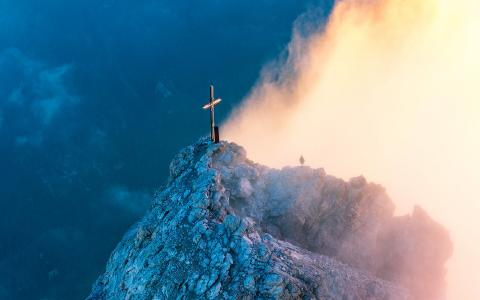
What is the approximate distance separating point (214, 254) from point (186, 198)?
7106mm

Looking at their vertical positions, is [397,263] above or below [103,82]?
below

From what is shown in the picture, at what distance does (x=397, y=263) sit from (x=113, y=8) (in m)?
92.9

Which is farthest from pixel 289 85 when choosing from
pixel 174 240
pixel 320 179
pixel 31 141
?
pixel 174 240

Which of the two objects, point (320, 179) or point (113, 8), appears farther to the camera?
point (113, 8)

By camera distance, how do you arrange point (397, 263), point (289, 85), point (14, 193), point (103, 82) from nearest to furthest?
1. point (397, 263)
2. point (14, 193)
3. point (103, 82)
4. point (289, 85)

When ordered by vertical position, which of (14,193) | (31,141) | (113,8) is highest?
(113,8)

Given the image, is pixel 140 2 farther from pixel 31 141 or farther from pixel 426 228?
pixel 426 228

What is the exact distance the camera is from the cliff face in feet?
119

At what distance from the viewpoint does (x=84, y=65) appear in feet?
369

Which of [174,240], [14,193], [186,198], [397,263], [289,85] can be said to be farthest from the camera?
[289,85]

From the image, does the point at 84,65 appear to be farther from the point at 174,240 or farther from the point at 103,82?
the point at 174,240

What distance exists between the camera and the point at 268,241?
127 feet

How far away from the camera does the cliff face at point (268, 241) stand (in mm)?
36219

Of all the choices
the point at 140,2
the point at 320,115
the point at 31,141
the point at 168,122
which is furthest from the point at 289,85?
the point at 31,141
